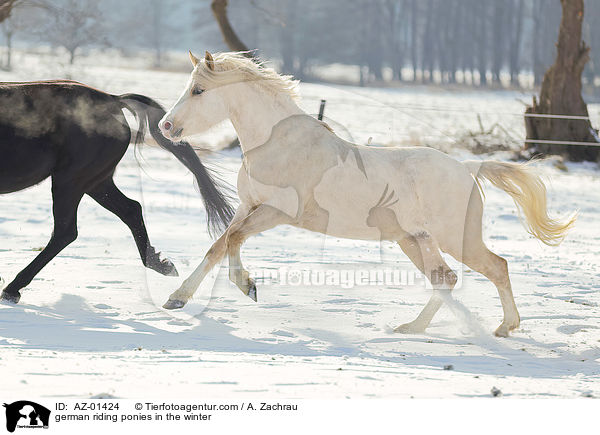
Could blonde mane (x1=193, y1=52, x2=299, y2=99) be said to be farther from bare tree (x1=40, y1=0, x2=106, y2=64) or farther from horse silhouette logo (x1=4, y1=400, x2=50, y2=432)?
bare tree (x1=40, y1=0, x2=106, y2=64)

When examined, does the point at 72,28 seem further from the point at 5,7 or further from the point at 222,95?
the point at 222,95

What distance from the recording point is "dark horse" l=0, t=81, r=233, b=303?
5.17 m

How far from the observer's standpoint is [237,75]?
194 inches

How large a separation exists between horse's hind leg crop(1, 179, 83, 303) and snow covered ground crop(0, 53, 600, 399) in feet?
0.59

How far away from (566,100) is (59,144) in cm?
1134

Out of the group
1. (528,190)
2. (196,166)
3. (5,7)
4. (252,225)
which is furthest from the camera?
(5,7)

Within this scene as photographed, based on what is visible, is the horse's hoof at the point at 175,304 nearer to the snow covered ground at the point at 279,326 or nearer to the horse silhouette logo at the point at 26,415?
the snow covered ground at the point at 279,326

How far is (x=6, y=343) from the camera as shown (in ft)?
13.8

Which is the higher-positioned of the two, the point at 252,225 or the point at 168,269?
the point at 252,225

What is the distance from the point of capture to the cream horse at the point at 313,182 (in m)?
4.85

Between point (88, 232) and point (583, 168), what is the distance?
922 centimetres

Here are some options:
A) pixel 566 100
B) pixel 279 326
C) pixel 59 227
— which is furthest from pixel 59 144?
pixel 566 100

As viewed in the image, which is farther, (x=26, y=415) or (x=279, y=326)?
(x=279, y=326)

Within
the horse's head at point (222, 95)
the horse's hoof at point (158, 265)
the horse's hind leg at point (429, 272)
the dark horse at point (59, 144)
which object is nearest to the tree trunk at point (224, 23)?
the dark horse at point (59, 144)
